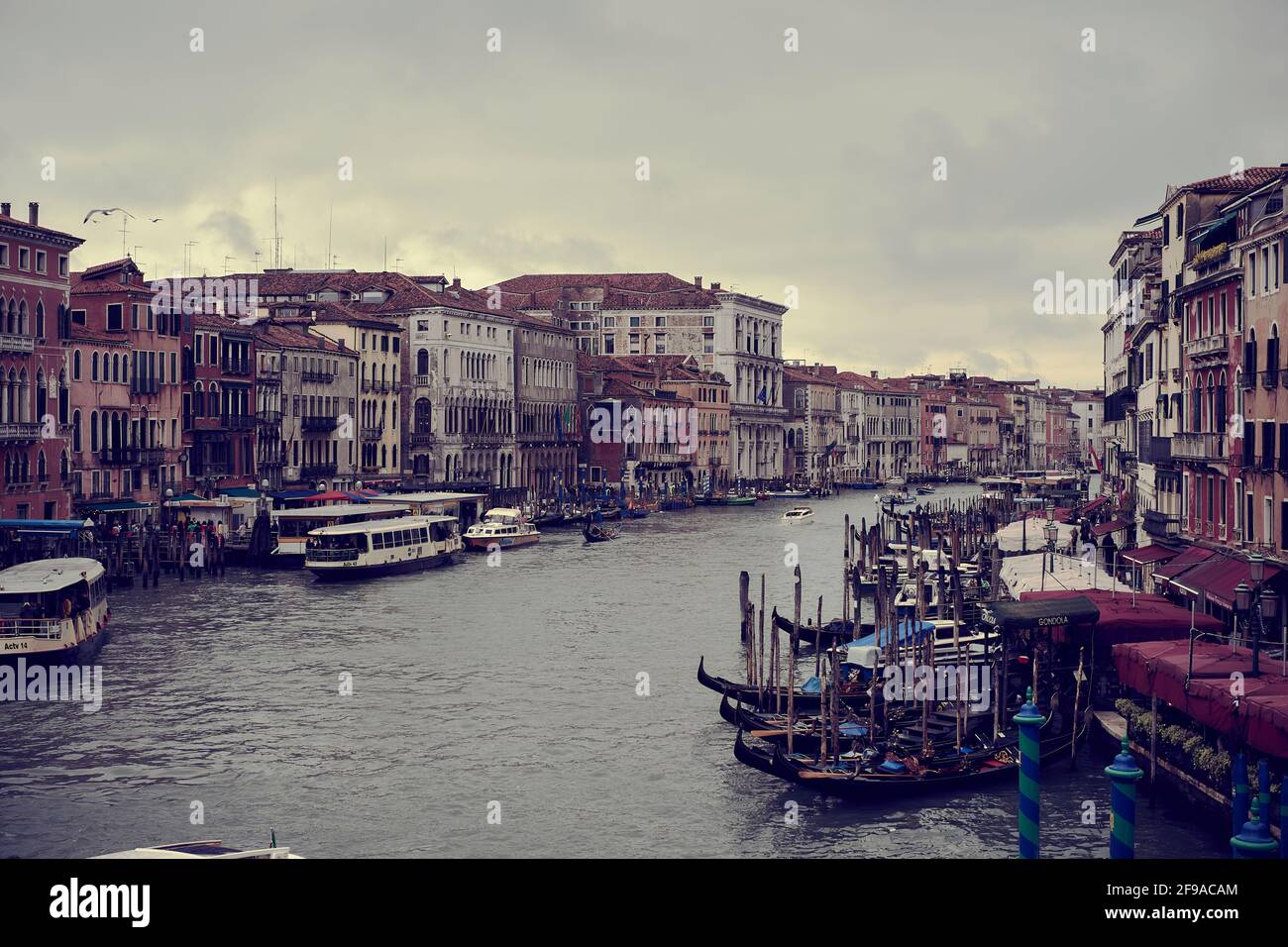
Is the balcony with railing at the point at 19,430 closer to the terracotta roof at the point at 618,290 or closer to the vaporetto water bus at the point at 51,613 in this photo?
the vaporetto water bus at the point at 51,613

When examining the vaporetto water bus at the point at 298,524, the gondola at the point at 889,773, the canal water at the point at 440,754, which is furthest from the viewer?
the vaporetto water bus at the point at 298,524

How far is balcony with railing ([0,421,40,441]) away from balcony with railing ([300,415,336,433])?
56.5 feet

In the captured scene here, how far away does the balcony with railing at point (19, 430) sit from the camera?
3894 cm

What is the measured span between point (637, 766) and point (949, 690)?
16.8 feet

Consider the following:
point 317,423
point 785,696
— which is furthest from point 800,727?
point 317,423

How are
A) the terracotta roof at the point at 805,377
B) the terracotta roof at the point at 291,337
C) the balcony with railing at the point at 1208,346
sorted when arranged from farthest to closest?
the terracotta roof at the point at 805,377 < the terracotta roof at the point at 291,337 < the balcony with railing at the point at 1208,346

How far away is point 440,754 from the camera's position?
67.7 feet

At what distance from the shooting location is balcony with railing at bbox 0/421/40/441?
128 feet

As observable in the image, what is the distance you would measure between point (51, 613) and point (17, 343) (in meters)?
15.1

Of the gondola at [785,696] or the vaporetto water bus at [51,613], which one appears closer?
the gondola at [785,696]

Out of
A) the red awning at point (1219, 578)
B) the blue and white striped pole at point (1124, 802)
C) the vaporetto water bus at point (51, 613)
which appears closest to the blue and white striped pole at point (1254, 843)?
the blue and white striped pole at point (1124, 802)

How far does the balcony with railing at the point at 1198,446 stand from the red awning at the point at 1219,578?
2.09 m

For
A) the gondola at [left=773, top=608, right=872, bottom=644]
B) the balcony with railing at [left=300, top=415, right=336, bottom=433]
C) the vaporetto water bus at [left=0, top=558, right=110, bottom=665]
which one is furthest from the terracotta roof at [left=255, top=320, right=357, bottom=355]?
the gondola at [left=773, top=608, right=872, bottom=644]

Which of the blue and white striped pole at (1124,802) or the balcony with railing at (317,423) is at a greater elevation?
the balcony with railing at (317,423)
